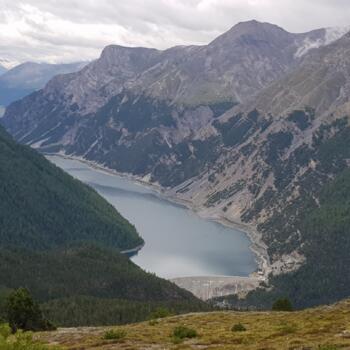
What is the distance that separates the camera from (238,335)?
167 ft

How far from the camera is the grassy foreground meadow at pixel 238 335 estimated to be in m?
45.1

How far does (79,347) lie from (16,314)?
112ft

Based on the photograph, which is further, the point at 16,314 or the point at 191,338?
the point at 16,314

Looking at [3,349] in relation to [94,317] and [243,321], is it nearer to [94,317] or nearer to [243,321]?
[243,321]

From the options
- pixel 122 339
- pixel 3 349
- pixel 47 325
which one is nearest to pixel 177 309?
pixel 47 325

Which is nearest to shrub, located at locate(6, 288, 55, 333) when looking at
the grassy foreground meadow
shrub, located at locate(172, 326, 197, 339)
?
the grassy foreground meadow

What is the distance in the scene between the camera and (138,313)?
187 metres

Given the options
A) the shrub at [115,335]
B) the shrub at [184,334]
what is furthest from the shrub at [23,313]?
the shrub at [184,334]

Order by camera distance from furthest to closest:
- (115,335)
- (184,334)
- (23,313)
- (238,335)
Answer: (23,313), (115,335), (184,334), (238,335)

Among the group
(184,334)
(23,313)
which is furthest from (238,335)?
(23,313)

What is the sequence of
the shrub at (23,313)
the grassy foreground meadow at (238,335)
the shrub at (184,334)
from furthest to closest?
the shrub at (23,313) → the shrub at (184,334) → the grassy foreground meadow at (238,335)

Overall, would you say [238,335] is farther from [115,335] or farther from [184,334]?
[115,335]

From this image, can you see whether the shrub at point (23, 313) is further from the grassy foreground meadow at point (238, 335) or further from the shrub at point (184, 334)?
the shrub at point (184, 334)

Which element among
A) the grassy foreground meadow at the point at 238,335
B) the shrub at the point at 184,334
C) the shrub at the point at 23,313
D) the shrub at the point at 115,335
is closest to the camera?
the grassy foreground meadow at the point at 238,335
